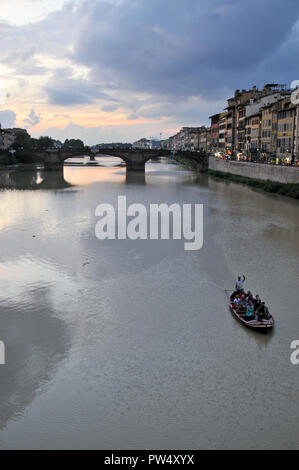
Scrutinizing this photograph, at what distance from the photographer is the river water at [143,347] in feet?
31.7

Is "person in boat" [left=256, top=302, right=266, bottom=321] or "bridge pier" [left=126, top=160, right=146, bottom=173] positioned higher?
"bridge pier" [left=126, top=160, right=146, bottom=173]

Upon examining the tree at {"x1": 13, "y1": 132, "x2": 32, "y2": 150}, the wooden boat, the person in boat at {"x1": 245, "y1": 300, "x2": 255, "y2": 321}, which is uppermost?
the tree at {"x1": 13, "y1": 132, "x2": 32, "y2": 150}

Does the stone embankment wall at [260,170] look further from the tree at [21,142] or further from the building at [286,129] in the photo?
the tree at [21,142]

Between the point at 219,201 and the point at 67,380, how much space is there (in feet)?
Answer: 112

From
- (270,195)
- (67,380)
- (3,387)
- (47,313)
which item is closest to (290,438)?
(67,380)

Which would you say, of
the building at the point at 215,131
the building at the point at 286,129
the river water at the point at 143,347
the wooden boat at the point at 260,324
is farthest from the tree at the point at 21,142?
the wooden boat at the point at 260,324

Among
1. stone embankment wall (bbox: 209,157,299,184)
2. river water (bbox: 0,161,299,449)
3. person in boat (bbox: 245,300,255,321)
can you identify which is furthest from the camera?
stone embankment wall (bbox: 209,157,299,184)

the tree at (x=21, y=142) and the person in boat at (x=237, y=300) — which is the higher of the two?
the tree at (x=21, y=142)

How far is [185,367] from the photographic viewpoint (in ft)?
39.1

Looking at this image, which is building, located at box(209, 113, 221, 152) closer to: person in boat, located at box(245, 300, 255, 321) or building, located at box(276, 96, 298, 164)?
building, located at box(276, 96, 298, 164)

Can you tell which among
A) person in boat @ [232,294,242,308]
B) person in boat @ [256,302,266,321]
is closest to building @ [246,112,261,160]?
person in boat @ [232,294,242,308]

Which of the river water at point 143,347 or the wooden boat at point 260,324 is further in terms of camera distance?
the wooden boat at point 260,324

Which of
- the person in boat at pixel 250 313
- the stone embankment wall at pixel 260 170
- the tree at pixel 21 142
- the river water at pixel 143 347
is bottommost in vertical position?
the river water at pixel 143 347

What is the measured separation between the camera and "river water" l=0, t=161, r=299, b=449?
31.7 feet
